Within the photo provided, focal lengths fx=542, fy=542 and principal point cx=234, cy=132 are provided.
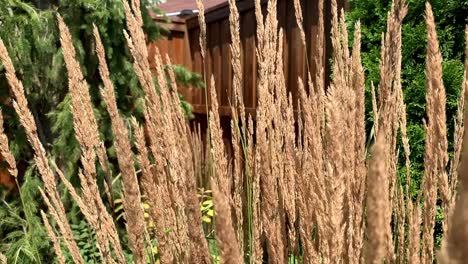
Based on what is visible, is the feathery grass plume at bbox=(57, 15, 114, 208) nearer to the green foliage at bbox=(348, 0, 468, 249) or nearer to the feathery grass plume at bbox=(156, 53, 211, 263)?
the feathery grass plume at bbox=(156, 53, 211, 263)

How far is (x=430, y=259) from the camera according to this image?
114 cm

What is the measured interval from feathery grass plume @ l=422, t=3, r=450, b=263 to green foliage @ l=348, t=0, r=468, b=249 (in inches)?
63.6

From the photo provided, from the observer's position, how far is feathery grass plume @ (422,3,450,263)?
0.81m

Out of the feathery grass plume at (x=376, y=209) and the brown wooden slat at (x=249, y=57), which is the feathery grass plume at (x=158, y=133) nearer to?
the feathery grass plume at (x=376, y=209)

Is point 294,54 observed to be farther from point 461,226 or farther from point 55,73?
point 461,226

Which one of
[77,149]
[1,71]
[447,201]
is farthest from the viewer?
[1,71]

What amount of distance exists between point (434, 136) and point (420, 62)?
225cm

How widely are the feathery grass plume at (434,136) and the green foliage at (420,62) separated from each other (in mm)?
1615

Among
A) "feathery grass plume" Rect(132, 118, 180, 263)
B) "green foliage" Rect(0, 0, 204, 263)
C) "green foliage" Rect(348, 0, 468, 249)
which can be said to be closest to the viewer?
"feathery grass plume" Rect(132, 118, 180, 263)

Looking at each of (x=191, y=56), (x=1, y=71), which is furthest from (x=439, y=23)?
(x=191, y=56)

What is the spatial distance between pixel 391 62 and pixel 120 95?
307 cm

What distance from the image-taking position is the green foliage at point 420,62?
271cm

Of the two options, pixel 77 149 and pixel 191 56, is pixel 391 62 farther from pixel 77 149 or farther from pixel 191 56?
pixel 191 56

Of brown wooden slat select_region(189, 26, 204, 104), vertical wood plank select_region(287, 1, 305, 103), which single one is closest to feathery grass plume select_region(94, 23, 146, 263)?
vertical wood plank select_region(287, 1, 305, 103)
